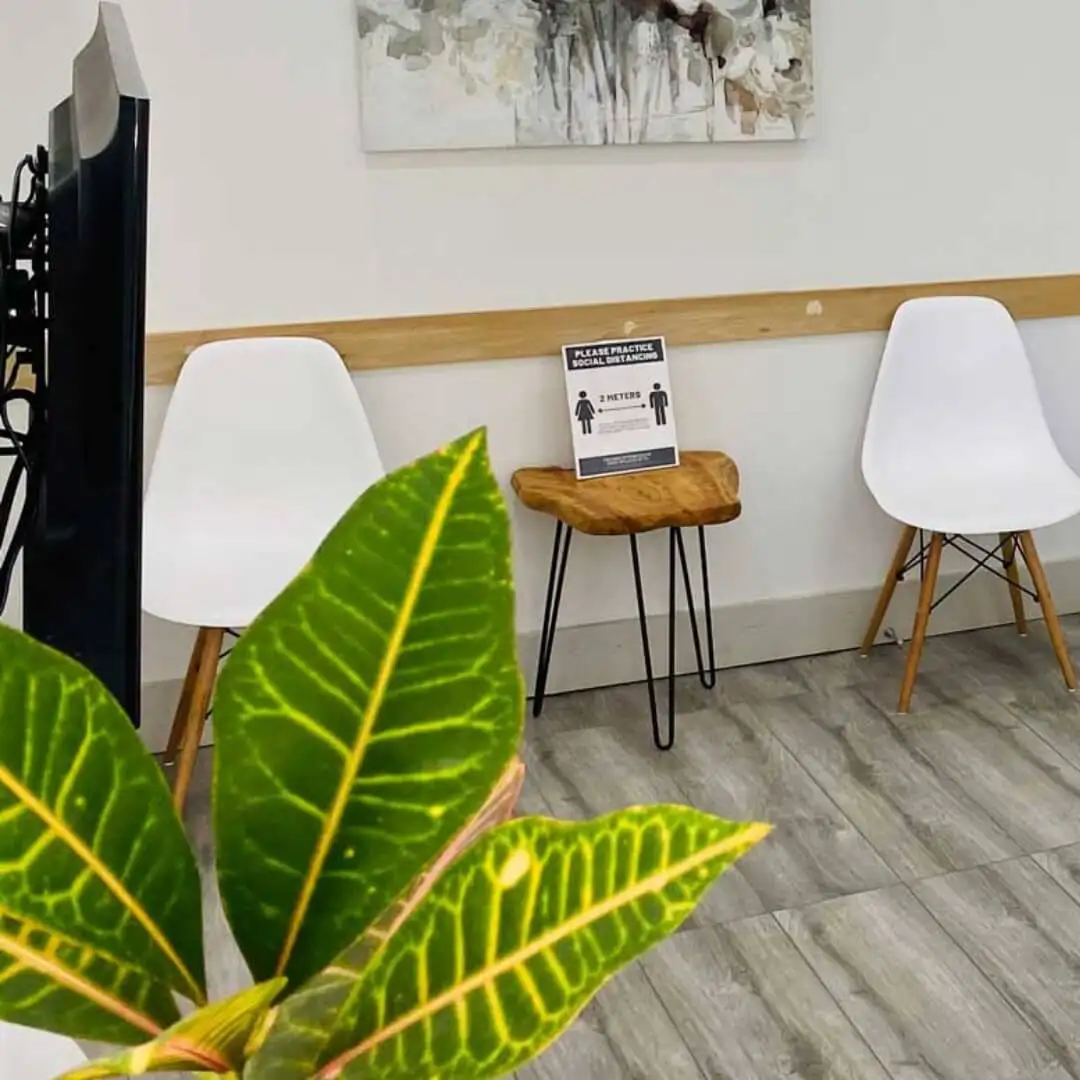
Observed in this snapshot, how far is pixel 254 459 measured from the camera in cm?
276

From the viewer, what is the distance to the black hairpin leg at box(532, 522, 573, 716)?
3.03 metres

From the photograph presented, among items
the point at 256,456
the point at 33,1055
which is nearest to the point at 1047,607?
the point at 256,456

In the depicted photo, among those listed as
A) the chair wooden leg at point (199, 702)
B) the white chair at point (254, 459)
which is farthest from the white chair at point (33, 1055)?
the white chair at point (254, 459)

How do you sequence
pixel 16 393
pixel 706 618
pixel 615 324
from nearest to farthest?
pixel 16 393 < pixel 615 324 < pixel 706 618

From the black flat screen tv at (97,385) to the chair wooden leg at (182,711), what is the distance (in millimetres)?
2037

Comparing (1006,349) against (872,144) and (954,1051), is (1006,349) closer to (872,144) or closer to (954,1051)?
(872,144)

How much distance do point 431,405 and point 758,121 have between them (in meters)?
0.95

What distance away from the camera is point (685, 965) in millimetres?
2203

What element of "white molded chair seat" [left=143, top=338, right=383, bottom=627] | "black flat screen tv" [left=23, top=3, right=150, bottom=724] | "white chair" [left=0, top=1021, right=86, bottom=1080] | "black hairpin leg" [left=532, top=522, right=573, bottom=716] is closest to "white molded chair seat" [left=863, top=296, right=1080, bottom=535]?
"black hairpin leg" [left=532, top=522, right=573, bottom=716]

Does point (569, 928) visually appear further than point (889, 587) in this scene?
No

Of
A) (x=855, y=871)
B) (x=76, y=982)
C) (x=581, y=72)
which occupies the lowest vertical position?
(x=855, y=871)

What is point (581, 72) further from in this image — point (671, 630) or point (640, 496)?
point (671, 630)

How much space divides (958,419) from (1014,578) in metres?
0.46

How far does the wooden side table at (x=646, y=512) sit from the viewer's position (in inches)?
109
